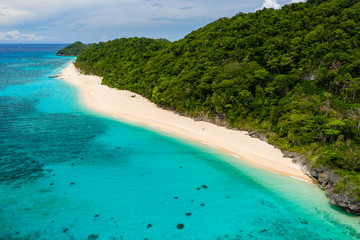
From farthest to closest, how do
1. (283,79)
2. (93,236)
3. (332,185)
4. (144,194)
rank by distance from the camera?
1. (283,79)
2. (144,194)
3. (332,185)
4. (93,236)

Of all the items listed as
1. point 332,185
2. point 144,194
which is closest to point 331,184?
point 332,185

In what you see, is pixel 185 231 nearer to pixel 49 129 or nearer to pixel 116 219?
pixel 116 219

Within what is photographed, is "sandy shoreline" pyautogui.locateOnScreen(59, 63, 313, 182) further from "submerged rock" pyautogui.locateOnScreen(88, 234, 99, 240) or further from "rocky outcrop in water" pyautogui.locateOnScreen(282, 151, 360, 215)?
"submerged rock" pyautogui.locateOnScreen(88, 234, 99, 240)

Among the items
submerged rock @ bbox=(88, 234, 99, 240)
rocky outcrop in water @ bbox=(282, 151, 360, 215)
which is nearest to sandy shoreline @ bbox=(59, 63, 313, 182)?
rocky outcrop in water @ bbox=(282, 151, 360, 215)

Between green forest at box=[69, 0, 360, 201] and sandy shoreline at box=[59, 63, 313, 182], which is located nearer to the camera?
green forest at box=[69, 0, 360, 201]

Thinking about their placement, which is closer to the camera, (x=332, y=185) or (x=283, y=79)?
(x=332, y=185)

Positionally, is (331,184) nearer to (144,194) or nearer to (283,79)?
(283,79)

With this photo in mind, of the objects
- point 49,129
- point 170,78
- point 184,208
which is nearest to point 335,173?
point 184,208
